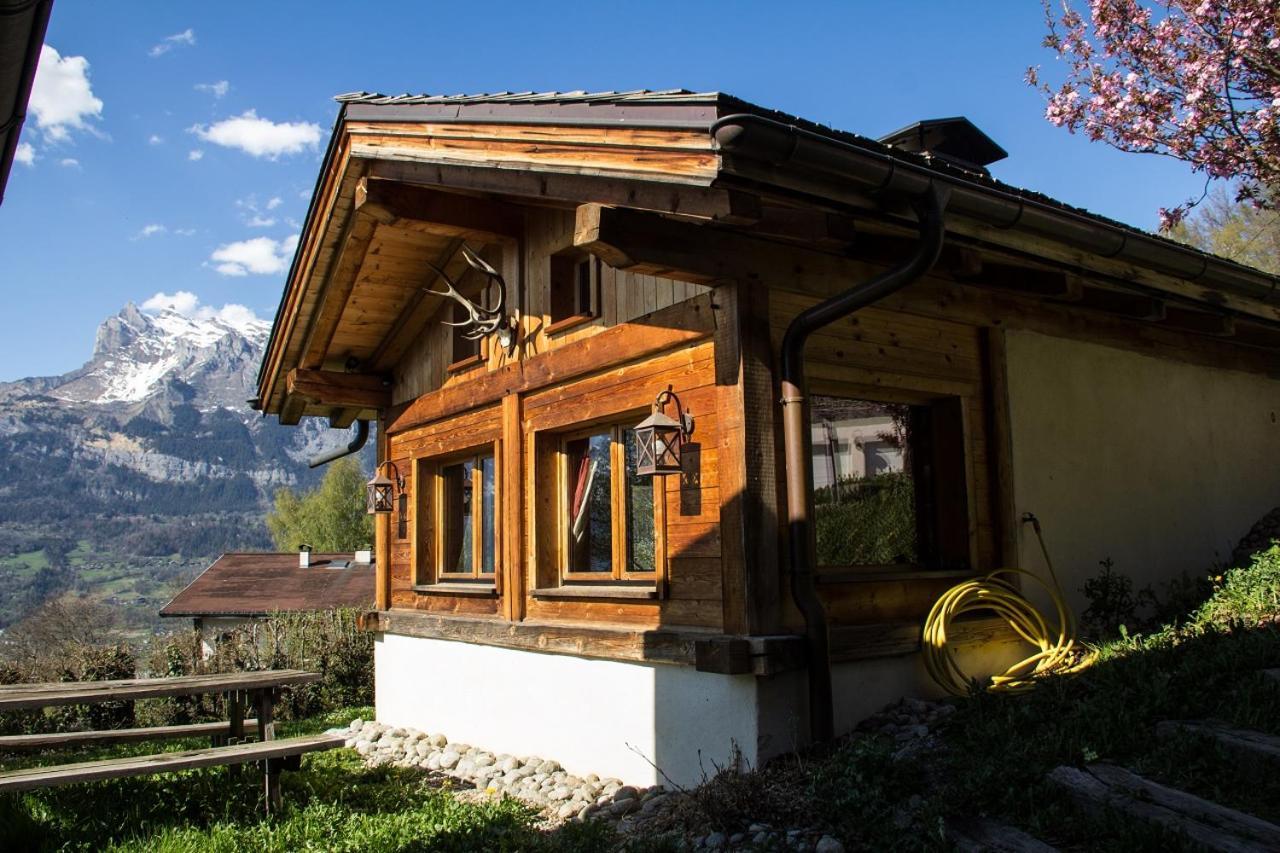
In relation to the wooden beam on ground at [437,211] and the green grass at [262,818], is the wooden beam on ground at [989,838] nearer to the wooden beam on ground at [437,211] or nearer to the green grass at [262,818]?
the green grass at [262,818]

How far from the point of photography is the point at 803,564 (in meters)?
6.08

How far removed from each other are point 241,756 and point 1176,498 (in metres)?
7.41

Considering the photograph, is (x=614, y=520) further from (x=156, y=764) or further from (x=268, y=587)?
(x=268, y=587)

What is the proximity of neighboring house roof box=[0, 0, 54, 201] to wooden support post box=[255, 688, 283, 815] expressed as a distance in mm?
5172

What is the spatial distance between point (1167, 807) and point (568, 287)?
5.41 meters

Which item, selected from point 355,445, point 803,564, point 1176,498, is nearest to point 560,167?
point 803,564

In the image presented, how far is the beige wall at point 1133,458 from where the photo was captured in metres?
7.79

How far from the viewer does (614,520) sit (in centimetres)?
757

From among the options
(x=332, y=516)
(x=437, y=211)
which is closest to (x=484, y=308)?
(x=437, y=211)

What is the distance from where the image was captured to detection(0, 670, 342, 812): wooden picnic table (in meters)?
6.21

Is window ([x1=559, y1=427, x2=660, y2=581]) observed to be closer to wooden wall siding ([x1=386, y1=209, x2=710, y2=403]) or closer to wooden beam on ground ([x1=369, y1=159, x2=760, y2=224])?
wooden wall siding ([x1=386, y1=209, x2=710, y2=403])

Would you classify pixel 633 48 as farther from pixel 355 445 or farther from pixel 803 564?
pixel 803 564

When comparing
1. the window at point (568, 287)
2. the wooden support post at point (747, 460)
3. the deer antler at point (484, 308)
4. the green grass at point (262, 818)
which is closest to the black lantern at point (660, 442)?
the wooden support post at point (747, 460)

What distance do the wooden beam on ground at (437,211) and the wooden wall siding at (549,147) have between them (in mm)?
359
